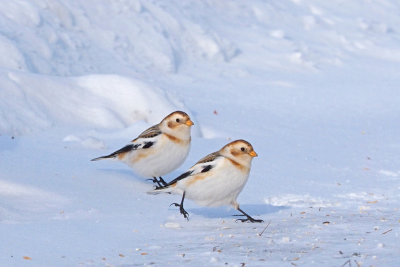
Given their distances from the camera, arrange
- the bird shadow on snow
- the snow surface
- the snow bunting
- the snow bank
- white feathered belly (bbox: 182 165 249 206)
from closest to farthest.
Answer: the snow surface, white feathered belly (bbox: 182 165 249 206), the bird shadow on snow, the snow bunting, the snow bank

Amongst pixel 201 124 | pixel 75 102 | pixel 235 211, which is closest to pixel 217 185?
pixel 235 211

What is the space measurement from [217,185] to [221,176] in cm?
8

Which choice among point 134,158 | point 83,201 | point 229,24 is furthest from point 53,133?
point 229,24

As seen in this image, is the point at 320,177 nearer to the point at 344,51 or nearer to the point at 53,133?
the point at 53,133

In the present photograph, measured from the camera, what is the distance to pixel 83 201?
6551 mm

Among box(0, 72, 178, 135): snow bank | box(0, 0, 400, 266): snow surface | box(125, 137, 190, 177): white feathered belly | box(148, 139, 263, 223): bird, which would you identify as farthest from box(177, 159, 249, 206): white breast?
box(0, 72, 178, 135): snow bank

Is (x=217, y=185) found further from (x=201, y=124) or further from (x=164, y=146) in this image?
(x=201, y=124)

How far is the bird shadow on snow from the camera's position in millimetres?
6683

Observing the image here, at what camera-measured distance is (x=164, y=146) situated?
7.00m

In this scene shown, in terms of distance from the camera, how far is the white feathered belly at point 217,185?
5.91 metres

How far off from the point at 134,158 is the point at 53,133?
1.99m

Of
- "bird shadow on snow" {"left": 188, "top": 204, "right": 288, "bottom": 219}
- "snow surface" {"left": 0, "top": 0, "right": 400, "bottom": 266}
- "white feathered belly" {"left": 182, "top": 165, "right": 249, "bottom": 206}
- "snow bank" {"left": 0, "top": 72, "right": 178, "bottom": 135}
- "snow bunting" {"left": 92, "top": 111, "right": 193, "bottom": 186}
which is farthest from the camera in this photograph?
"snow bank" {"left": 0, "top": 72, "right": 178, "bottom": 135}

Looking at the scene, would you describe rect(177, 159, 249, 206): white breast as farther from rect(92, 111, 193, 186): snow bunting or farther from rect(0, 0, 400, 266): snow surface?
rect(92, 111, 193, 186): snow bunting

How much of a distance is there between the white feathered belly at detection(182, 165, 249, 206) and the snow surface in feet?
0.73
